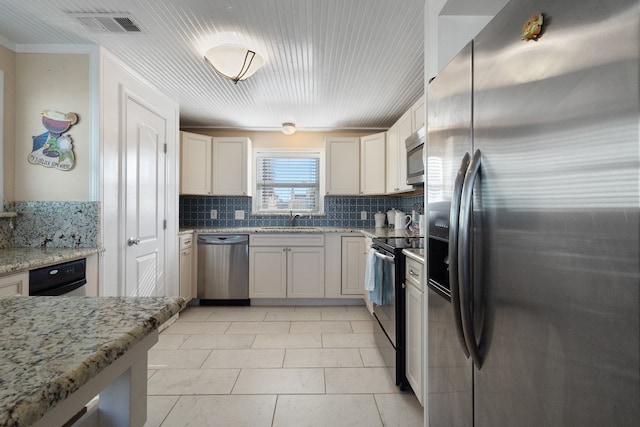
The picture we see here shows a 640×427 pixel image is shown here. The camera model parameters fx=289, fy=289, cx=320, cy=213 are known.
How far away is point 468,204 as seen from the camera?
82cm

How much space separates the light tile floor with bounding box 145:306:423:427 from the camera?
5.43ft

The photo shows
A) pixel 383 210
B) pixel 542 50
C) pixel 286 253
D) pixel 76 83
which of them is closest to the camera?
pixel 542 50

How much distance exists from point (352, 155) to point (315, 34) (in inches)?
79.3

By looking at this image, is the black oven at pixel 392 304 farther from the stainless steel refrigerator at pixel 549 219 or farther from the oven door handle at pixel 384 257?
the stainless steel refrigerator at pixel 549 219

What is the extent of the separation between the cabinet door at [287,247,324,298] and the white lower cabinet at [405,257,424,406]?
1.84m

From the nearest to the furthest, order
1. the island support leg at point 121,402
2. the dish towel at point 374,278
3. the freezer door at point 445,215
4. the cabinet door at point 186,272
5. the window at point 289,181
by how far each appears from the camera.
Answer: the island support leg at point 121,402, the freezer door at point 445,215, the dish towel at point 374,278, the cabinet door at point 186,272, the window at point 289,181

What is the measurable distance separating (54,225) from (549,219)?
2751mm

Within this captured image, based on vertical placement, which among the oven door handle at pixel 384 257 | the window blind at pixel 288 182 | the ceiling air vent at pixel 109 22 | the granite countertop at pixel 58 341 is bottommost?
the oven door handle at pixel 384 257

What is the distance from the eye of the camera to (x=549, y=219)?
24.2 inches

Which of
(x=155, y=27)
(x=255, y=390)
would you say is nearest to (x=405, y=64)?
(x=155, y=27)

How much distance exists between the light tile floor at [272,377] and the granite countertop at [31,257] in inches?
38.4

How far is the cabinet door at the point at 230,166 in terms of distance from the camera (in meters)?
3.82

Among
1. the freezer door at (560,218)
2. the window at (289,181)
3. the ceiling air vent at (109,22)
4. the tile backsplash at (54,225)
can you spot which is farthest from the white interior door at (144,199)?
the freezer door at (560,218)

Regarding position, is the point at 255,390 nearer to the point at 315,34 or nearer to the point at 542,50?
the point at 542,50
